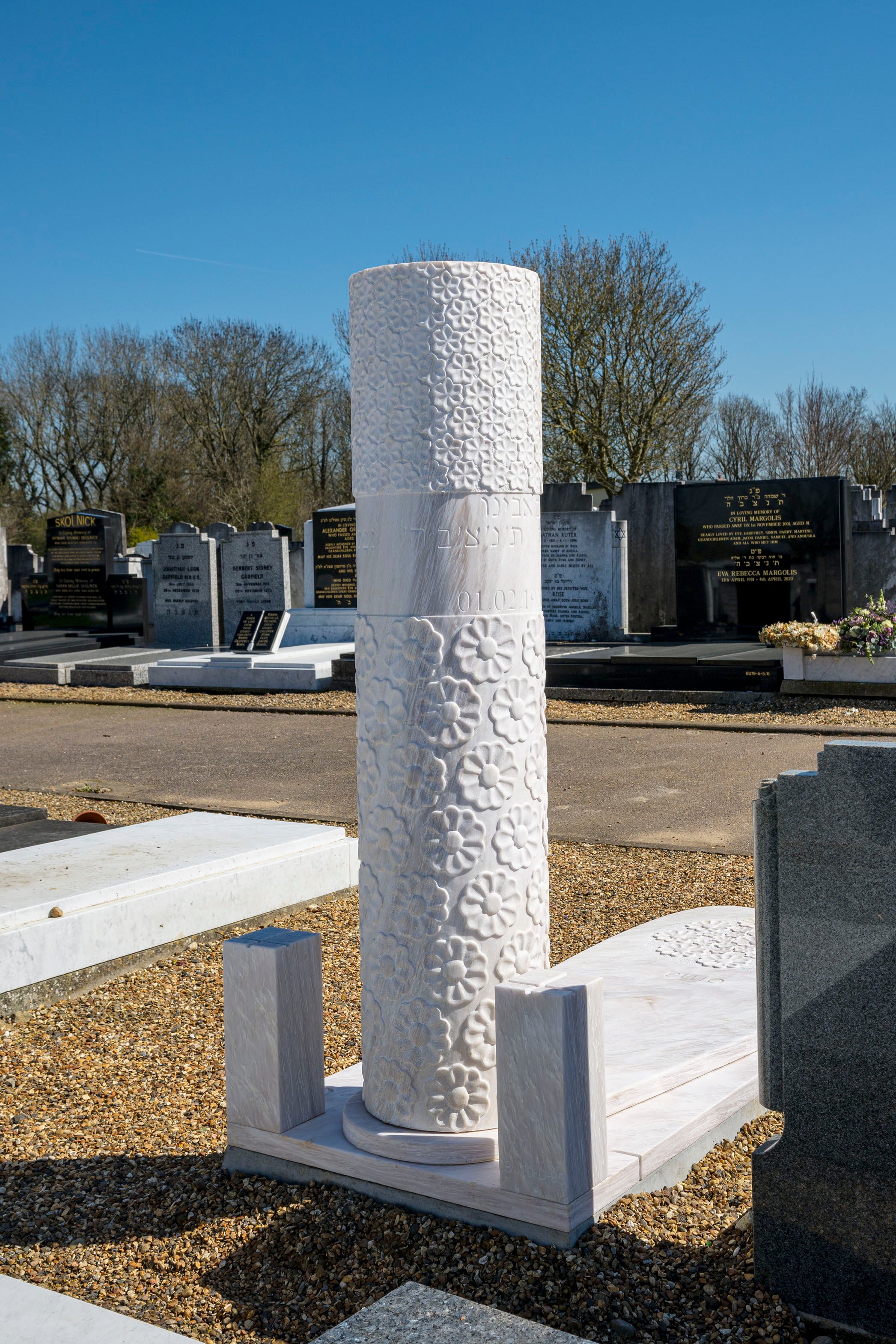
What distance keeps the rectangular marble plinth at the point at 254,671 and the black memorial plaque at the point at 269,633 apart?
0.60 feet

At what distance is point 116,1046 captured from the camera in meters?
4.06

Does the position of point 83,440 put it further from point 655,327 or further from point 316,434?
point 655,327

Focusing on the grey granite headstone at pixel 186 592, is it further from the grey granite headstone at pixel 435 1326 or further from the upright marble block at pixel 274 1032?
the grey granite headstone at pixel 435 1326

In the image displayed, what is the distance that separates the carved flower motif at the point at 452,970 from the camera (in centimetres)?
275

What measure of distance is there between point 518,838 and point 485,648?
45 cm

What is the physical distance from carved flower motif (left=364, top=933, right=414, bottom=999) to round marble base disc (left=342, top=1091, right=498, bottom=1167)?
0.31m

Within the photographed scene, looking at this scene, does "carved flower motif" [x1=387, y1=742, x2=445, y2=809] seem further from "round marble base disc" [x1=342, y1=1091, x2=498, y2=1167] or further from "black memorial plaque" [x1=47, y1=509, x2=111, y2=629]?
"black memorial plaque" [x1=47, y1=509, x2=111, y2=629]

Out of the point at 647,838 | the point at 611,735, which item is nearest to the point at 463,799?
the point at 647,838

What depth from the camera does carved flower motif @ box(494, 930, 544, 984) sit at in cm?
280

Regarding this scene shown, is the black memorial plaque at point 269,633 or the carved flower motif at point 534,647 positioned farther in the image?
the black memorial plaque at point 269,633

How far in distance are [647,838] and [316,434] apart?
1593 inches

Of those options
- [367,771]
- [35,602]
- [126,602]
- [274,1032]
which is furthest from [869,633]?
[35,602]

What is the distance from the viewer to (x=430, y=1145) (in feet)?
9.00

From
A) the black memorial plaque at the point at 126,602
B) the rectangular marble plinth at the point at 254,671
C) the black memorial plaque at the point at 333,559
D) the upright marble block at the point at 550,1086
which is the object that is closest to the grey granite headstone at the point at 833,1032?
the upright marble block at the point at 550,1086
